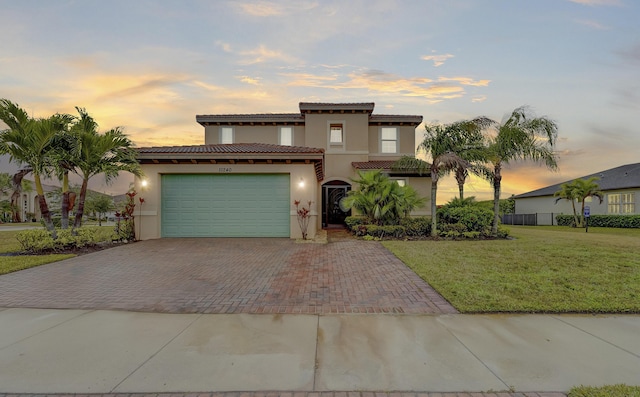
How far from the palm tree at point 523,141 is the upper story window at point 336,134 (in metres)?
8.37

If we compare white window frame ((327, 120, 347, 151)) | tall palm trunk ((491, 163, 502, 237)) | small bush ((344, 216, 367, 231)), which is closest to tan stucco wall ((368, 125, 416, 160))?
white window frame ((327, 120, 347, 151))

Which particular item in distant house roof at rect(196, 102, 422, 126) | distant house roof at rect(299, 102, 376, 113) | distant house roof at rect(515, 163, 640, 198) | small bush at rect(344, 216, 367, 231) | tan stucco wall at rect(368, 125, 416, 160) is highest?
distant house roof at rect(299, 102, 376, 113)

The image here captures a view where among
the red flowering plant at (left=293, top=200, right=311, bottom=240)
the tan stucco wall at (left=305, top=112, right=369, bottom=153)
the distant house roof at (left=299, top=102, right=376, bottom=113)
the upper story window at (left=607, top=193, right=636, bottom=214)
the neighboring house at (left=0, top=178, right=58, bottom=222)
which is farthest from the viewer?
the neighboring house at (left=0, top=178, right=58, bottom=222)

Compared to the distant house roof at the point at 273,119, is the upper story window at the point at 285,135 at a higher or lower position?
lower

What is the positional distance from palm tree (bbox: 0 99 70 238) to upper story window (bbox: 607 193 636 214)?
3332 centimetres

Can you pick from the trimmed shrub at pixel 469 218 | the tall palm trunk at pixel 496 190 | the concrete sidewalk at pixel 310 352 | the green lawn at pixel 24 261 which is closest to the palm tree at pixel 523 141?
the tall palm trunk at pixel 496 190

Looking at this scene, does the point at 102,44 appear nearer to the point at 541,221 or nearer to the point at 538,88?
the point at 538,88

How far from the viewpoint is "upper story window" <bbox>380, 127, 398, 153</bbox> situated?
19.3 m

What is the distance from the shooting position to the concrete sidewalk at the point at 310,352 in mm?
2674

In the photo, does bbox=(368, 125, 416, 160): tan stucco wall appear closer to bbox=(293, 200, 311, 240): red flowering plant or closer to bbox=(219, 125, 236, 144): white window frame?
bbox=(293, 200, 311, 240): red flowering plant

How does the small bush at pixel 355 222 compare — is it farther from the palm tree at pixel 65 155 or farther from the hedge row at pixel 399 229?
the palm tree at pixel 65 155

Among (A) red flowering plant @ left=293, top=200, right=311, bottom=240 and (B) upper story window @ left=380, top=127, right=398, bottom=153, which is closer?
(A) red flowering plant @ left=293, top=200, right=311, bottom=240

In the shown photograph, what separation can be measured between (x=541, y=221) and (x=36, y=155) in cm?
3459

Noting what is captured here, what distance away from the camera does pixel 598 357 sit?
3125 mm
